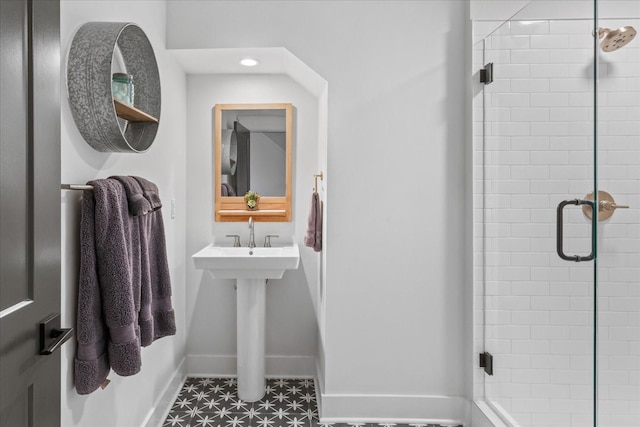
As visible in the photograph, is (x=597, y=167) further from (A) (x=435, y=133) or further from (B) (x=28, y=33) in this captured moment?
(B) (x=28, y=33)

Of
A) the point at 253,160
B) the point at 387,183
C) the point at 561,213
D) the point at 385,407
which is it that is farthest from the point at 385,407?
the point at 253,160

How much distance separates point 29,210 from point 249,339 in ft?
5.86

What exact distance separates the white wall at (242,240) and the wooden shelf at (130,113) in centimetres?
103

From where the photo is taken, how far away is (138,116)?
1702mm

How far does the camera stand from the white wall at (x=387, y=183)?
87.9 inches

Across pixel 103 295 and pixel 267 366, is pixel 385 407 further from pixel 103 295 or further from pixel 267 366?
pixel 103 295

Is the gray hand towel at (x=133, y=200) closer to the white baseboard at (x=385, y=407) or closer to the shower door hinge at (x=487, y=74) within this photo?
the white baseboard at (x=385, y=407)

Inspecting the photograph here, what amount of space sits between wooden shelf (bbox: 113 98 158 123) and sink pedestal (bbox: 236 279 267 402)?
3.59ft

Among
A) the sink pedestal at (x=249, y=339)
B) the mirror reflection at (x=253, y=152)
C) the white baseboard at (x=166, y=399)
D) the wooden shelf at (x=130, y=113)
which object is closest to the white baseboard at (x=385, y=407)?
the sink pedestal at (x=249, y=339)

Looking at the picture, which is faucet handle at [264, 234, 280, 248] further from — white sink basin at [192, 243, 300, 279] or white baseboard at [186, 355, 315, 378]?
white baseboard at [186, 355, 315, 378]

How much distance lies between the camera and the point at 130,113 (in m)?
1.64

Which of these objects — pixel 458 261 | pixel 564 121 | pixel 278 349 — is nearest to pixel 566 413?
pixel 458 261

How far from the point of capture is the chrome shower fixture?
154cm

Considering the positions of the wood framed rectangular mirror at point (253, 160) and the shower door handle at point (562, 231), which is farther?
the wood framed rectangular mirror at point (253, 160)
